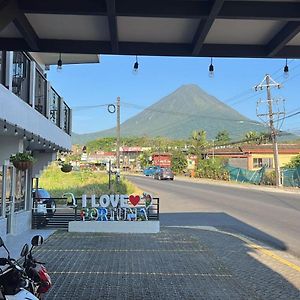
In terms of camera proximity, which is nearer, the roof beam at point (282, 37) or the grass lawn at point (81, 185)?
the roof beam at point (282, 37)

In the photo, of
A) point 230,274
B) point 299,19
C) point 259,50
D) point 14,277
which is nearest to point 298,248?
point 230,274

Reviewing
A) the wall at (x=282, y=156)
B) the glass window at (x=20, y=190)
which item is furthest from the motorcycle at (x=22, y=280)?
the wall at (x=282, y=156)

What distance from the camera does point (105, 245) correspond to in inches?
469

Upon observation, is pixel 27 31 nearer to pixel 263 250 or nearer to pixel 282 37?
pixel 282 37

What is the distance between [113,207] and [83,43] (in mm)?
8972

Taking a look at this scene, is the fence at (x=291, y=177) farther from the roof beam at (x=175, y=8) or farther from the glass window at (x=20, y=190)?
the roof beam at (x=175, y=8)

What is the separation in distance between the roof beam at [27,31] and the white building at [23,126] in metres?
2.49

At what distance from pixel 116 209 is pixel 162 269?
5683mm

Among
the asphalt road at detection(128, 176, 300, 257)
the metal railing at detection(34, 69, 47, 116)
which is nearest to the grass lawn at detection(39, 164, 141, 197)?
the asphalt road at detection(128, 176, 300, 257)

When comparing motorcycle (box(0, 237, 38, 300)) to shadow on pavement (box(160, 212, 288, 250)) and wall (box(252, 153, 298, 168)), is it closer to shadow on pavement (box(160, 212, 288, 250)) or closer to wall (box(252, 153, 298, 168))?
shadow on pavement (box(160, 212, 288, 250))

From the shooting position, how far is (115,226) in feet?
47.4

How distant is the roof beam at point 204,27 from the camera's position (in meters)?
4.61

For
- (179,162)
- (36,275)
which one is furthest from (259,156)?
(36,275)

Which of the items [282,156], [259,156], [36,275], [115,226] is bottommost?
[115,226]
